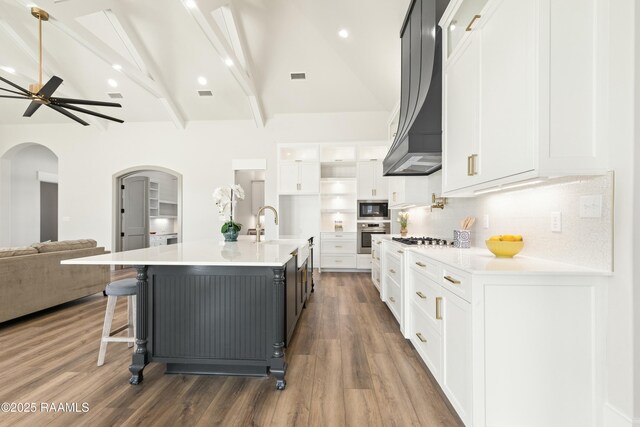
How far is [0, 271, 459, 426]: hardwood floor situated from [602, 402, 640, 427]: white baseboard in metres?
0.66

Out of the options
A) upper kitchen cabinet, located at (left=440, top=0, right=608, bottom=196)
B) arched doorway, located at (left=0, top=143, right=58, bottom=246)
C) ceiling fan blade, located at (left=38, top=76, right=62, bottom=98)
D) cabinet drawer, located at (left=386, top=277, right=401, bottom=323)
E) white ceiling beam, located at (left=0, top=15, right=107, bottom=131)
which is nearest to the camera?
upper kitchen cabinet, located at (left=440, top=0, right=608, bottom=196)

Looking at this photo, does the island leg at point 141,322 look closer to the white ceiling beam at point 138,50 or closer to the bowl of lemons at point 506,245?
the bowl of lemons at point 506,245

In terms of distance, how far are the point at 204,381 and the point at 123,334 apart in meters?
1.32

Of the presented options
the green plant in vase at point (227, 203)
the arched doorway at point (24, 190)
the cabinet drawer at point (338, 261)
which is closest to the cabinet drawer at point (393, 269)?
the green plant in vase at point (227, 203)

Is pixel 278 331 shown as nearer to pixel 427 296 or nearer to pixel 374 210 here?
pixel 427 296

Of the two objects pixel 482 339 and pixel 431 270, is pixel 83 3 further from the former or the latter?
pixel 482 339

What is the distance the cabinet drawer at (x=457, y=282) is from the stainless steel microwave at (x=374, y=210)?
4.12 metres

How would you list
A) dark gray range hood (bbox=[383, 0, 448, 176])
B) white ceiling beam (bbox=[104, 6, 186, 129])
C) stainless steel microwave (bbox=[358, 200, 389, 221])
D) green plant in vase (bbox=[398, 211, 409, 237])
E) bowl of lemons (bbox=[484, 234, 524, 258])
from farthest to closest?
stainless steel microwave (bbox=[358, 200, 389, 221]) < white ceiling beam (bbox=[104, 6, 186, 129]) < green plant in vase (bbox=[398, 211, 409, 237]) < dark gray range hood (bbox=[383, 0, 448, 176]) < bowl of lemons (bbox=[484, 234, 524, 258])

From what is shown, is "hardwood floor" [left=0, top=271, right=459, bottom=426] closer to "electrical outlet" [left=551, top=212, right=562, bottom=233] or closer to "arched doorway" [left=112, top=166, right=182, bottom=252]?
"electrical outlet" [left=551, top=212, right=562, bottom=233]

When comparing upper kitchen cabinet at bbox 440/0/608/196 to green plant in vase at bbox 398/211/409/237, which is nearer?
upper kitchen cabinet at bbox 440/0/608/196

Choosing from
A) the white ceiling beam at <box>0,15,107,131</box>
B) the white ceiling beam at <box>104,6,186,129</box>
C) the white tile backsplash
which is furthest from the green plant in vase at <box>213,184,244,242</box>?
the white ceiling beam at <box>0,15,107,131</box>

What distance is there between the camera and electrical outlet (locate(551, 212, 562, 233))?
5.26 ft

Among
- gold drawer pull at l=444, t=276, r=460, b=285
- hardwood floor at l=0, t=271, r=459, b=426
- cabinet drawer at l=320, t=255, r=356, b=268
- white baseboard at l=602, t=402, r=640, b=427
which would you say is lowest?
hardwood floor at l=0, t=271, r=459, b=426

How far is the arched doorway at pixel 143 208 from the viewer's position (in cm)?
658
